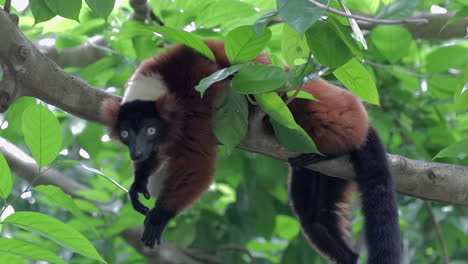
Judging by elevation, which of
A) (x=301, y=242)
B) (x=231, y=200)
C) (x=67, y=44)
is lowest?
(x=231, y=200)

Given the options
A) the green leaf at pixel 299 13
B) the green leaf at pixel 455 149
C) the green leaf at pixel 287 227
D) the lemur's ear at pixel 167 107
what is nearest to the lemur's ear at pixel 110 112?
the lemur's ear at pixel 167 107

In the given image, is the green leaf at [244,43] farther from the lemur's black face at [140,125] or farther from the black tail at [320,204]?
the black tail at [320,204]

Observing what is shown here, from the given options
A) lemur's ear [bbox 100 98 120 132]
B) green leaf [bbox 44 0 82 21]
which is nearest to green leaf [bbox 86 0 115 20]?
green leaf [bbox 44 0 82 21]

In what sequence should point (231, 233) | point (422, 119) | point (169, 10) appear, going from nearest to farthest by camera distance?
point (169, 10) < point (422, 119) < point (231, 233)

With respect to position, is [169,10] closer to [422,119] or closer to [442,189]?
[442,189]

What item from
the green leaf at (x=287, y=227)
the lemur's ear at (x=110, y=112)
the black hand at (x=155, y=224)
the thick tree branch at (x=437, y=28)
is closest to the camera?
the lemur's ear at (x=110, y=112)

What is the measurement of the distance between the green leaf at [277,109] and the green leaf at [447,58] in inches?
79.6

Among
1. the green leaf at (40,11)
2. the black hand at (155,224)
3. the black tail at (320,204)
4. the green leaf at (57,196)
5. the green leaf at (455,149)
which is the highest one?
the green leaf at (40,11)

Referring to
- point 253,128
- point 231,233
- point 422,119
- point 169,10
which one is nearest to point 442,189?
point 253,128

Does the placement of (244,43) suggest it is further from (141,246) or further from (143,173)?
(141,246)

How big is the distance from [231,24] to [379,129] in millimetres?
1519

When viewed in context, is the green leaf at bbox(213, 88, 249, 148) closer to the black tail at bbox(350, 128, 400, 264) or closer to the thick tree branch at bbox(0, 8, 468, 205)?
the thick tree branch at bbox(0, 8, 468, 205)

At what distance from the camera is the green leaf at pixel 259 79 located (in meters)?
2.10

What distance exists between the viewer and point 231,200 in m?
5.67
